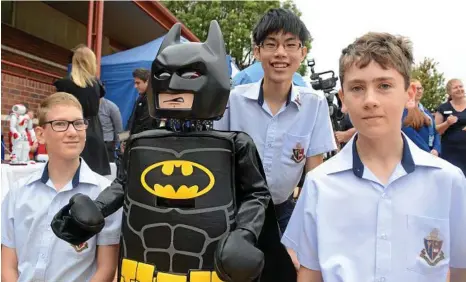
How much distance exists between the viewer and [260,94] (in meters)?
2.37

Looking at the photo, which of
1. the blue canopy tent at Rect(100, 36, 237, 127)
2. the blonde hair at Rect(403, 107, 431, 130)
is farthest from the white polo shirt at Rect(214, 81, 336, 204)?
the blue canopy tent at Rect(100, 36, 237, 127)

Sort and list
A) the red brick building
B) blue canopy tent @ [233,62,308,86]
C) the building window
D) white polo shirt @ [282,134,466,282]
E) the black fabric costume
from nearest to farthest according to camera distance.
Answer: white polo shirt @ [282,134,466,282] → blue canopy tent @ [233,62,308,86] → the black fabric costume → the red brick building → the building window

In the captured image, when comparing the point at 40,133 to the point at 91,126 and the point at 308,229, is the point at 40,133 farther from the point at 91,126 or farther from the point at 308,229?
the point at 91,126

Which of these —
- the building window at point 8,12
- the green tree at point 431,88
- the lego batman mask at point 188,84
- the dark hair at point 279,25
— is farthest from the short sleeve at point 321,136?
the green tree at point 431,88

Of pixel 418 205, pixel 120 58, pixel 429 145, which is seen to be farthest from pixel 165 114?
pixel 120 58

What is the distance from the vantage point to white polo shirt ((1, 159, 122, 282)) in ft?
6.80

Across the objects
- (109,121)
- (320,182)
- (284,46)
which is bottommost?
(320,182)

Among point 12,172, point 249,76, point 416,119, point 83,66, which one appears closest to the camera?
point 249,76

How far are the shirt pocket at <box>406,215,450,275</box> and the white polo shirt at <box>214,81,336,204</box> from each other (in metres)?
0.86

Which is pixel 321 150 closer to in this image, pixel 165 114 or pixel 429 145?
pixel 165 114

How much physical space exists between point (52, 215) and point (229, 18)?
19796 millimetres

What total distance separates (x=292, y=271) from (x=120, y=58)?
7.55 metres

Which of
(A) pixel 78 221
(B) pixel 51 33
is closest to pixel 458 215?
(A) pixel 78 221

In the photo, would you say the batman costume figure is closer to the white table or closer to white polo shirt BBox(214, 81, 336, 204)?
white polo shirt BBox(214, 81, 336, 204)
